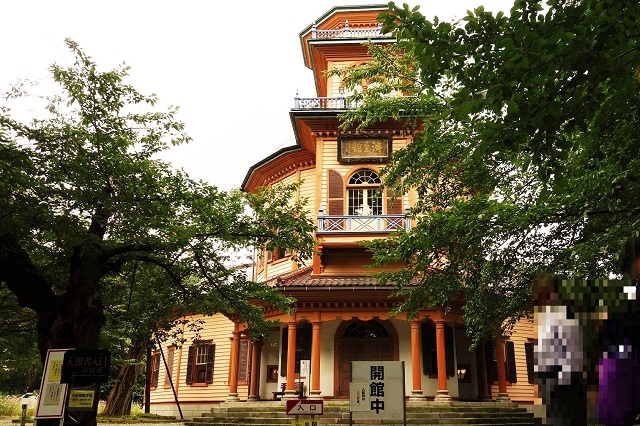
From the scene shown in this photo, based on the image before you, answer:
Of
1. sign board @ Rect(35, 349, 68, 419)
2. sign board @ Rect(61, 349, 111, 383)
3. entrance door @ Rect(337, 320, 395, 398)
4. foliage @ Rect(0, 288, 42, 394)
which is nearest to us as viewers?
sign board @ Rect(35, 349, 68, 419)

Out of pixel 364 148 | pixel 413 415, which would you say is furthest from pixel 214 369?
pixel 364 148

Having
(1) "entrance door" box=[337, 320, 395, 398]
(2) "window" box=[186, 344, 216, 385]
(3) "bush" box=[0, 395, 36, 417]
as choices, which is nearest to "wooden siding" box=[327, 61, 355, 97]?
(1) "entrance door" box=[337, 320, 395, 398]

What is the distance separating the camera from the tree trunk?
21.6 m

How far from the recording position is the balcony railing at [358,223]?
712 inches

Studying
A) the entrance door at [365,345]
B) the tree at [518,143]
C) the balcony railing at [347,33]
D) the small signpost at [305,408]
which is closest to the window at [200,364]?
the entrance door at [365,345]

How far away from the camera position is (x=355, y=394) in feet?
25.4

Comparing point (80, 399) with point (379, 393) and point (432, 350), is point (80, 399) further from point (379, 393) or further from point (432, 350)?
point (432, 350)

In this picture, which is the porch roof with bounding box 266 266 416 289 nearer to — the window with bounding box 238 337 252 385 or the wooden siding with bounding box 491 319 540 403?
the window with bounding box 238 337 252 385

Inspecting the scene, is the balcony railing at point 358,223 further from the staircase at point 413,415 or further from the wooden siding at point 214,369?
the wooden siding at point 214,369

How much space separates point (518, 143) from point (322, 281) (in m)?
13.8

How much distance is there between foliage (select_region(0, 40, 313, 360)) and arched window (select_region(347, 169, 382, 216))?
7970mm

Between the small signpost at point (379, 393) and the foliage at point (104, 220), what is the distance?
375 centimetres

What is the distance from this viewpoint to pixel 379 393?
766 cm

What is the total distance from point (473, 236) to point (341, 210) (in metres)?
10.4
